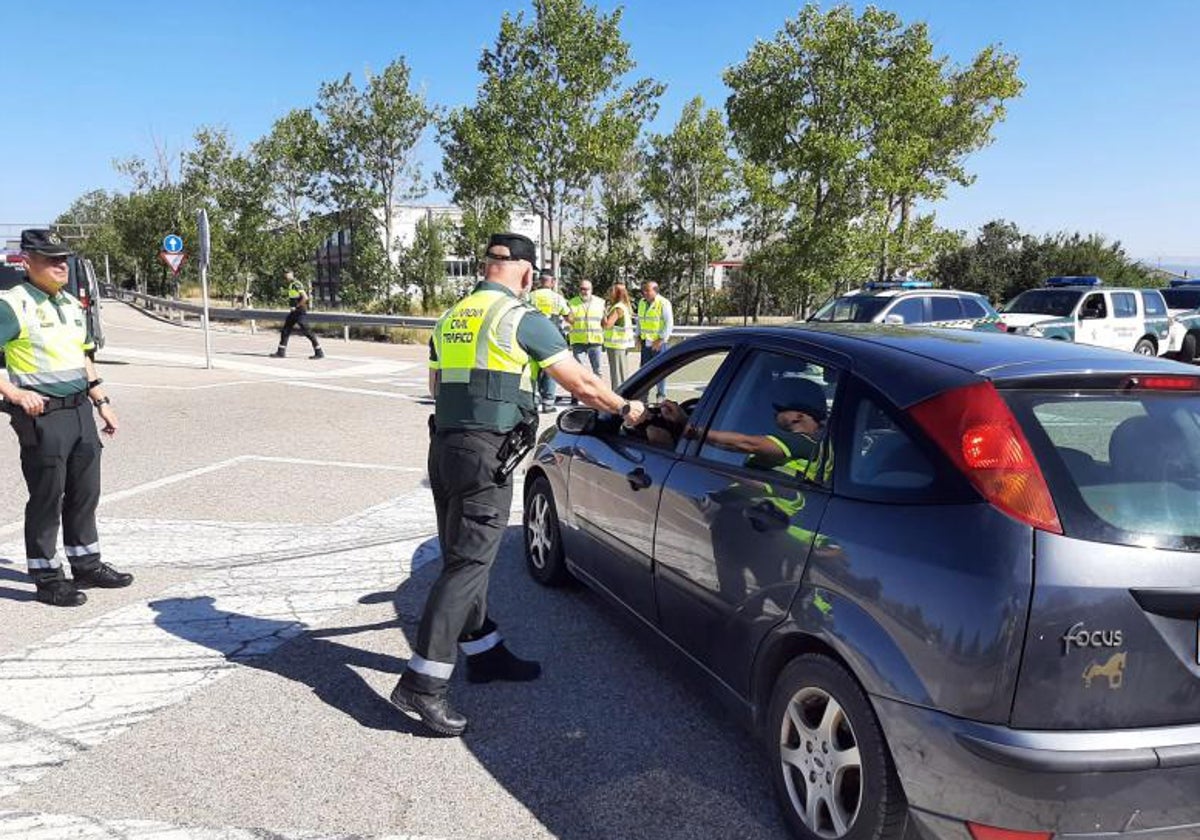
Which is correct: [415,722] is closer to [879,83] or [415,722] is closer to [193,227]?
[879,83]

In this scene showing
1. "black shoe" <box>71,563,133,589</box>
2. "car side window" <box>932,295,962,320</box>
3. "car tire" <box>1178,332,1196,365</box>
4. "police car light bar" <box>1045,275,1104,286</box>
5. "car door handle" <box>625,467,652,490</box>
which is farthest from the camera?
"car tire" <box>1178,332,1196,365</box>

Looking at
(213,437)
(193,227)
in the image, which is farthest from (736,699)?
(193,227)

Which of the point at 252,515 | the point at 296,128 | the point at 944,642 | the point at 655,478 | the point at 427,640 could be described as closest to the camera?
the point at 944,642

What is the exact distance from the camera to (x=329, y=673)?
390 centimetres

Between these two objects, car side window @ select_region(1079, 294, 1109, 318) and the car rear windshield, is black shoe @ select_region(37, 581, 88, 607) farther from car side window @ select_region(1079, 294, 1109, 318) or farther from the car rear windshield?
A: car side window @ select_region(1079, 294, 1109, 318)

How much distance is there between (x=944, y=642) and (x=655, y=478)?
5.34ft

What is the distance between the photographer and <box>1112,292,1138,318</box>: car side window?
1712cm

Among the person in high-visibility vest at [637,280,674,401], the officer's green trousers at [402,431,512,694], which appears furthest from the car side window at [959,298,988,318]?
the officer's green trousers at [402,431,512,694]

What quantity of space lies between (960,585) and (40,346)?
4.56m

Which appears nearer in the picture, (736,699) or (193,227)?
(736,699)

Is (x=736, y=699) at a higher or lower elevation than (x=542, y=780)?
higher

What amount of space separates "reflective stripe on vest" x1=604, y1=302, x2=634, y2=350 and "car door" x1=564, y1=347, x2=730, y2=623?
8.40 metres

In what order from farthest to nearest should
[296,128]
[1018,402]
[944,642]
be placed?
[296,128], [1018,402], [944,642]

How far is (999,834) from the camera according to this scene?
6.86 ft
